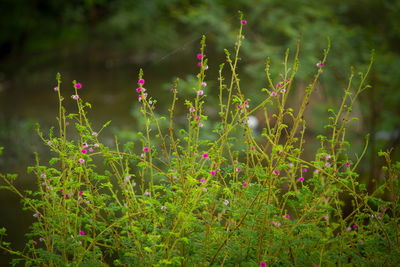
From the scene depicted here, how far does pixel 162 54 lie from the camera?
10516mm

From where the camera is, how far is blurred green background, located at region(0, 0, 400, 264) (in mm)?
4875

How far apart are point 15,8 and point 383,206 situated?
10.8 m

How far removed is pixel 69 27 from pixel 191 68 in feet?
20.4

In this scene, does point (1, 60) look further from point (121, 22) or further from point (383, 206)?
point (383, 206)

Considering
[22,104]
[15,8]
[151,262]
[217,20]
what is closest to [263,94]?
[217,20]

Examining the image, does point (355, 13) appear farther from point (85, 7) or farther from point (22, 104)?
point (85, 7)

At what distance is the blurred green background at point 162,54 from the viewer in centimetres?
488

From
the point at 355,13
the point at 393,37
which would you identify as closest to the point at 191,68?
the point at 355,13

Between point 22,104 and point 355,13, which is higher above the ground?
point 355,13

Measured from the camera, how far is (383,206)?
183 centimetres

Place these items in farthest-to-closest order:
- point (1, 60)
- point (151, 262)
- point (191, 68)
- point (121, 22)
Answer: point (1, 60)
point (121, 22)
point (191, 68)
point (151, 262)

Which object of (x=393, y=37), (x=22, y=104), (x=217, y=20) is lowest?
(x=22, y=104)

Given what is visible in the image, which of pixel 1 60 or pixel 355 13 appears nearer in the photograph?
pixel 355 13

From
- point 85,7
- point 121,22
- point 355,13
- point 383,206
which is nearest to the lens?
point 383,206
